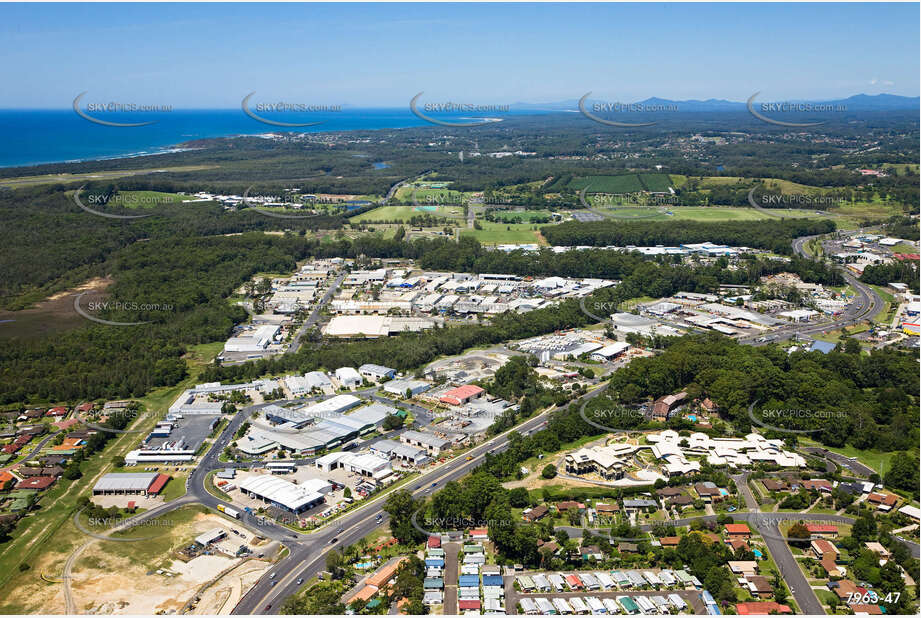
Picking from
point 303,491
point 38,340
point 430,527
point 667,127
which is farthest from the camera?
point 667,127

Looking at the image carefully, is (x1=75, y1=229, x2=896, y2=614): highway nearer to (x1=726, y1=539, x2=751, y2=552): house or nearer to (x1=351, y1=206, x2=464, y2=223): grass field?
(x1=726, y1=539, x2=751, y2=552): house

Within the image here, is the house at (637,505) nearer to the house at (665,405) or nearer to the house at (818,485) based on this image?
the house at (818,485)

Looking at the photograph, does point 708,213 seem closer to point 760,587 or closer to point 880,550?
point 880,550

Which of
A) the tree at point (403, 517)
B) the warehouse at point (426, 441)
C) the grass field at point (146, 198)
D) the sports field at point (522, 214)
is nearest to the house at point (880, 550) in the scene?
the tree at point (403, 517)

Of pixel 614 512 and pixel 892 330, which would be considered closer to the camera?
pixel 614 512

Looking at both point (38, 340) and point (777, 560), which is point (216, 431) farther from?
point (777, 560)

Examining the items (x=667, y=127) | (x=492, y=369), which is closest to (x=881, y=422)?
(x=492, y=369)

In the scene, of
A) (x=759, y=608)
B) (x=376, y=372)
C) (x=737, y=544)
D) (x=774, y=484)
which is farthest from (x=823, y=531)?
(x=376, y=372)
